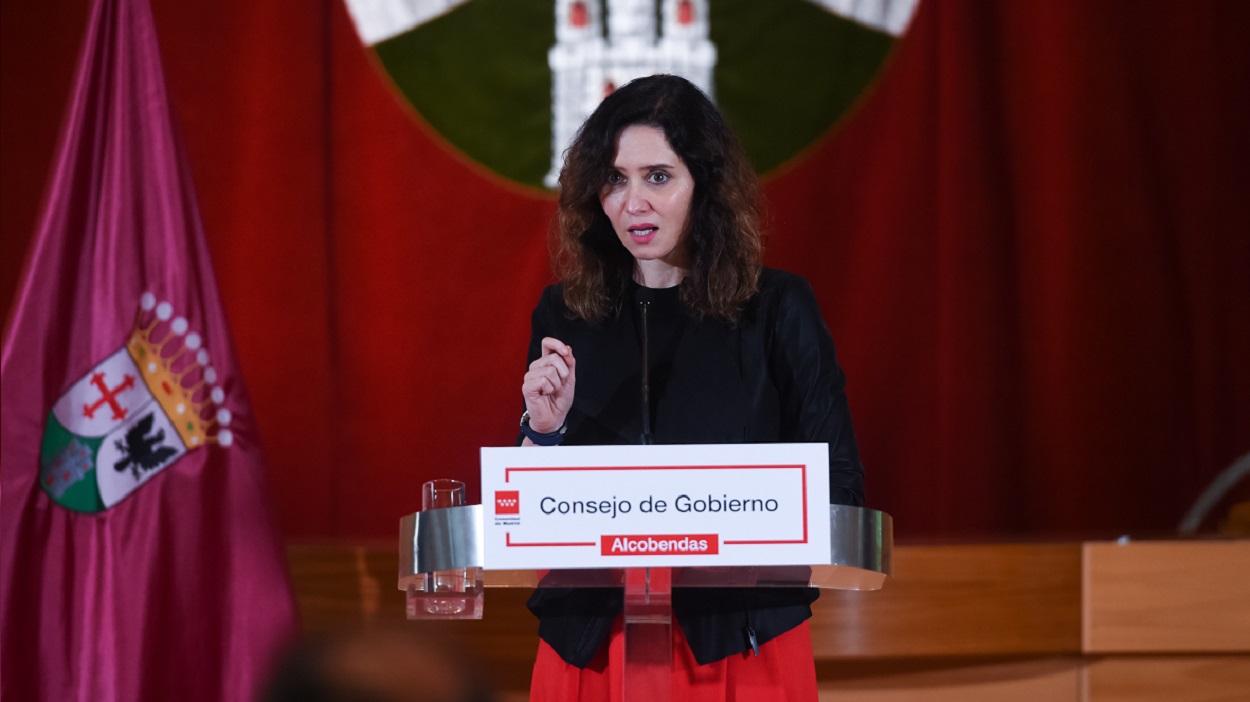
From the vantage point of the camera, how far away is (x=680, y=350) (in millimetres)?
1810

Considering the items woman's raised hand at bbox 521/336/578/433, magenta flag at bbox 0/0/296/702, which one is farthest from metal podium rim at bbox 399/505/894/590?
magenta flag at bbox 0/0/296/702

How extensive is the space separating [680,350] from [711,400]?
3.5 inches

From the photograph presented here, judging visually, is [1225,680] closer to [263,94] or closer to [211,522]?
[211,522]

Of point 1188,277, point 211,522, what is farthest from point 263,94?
Result: point 1188,277

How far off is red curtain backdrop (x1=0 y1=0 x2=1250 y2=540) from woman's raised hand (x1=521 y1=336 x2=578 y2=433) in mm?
1805

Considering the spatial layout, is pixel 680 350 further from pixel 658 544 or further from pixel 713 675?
pixel 658 544

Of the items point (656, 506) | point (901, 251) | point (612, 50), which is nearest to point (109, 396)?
point (656, 506)

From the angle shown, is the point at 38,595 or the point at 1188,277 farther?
the point at 1188,277

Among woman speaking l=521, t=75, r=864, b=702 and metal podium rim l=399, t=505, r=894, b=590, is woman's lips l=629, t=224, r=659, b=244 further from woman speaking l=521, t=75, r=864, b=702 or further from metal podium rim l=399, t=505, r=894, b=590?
metal podium rim l=399, t=505, r=894, b=590

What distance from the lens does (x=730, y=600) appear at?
5.43 feet

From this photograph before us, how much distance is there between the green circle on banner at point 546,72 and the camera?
11.1 feet

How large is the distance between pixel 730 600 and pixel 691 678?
0.11m

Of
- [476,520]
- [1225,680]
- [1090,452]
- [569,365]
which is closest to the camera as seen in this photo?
[476,520]

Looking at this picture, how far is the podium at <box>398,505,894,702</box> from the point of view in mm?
1338
